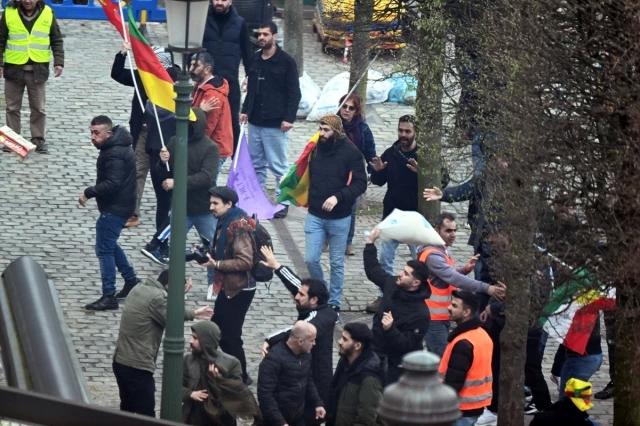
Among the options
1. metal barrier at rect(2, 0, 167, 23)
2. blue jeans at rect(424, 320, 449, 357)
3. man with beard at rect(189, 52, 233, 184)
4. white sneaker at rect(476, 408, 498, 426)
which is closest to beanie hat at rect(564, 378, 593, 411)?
white sneaker at rect(476, 408, 498, 426)

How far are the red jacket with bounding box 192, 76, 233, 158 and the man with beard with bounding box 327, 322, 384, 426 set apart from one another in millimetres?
5431

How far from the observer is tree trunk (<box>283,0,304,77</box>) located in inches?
798

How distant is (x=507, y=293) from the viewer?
34.9ft

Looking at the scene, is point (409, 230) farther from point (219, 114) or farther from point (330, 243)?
point (219, 114)

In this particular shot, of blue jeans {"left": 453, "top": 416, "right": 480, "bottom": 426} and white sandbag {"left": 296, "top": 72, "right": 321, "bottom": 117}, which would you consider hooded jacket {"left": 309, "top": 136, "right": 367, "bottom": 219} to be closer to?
blue jeans {"left": 453, "top": 416, "right": 480, "bottom": 426}

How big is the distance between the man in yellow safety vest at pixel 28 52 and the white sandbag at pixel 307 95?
375 cm

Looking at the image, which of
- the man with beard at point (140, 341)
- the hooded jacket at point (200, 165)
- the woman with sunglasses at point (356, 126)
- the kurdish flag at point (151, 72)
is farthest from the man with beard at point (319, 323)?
the woman with sunglasses at point (356, 126)

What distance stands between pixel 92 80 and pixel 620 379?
40.6 feet

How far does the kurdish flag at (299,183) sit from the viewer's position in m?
13.7

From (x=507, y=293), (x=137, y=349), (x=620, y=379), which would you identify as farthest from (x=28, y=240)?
(x=620, y=379)

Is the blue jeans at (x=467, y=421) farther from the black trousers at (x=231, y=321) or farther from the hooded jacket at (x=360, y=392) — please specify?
the black trousers at (x=231, y=321)

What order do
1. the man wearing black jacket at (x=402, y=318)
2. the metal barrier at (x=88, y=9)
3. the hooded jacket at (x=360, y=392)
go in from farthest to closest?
the metal barrier at (x=88, y=9)
the man wearing black jacket at (x=402, y=318)
the hooded jacket at (x=360, y=392)

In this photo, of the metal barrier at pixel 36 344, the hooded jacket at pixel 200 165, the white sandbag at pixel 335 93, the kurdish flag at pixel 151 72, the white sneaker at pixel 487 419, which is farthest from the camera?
the white sandbag at pixel 335 93

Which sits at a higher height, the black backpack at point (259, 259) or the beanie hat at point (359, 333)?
the beanie hat at point (359, 333)
